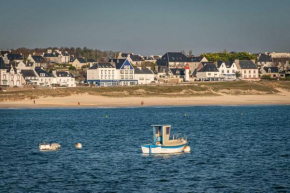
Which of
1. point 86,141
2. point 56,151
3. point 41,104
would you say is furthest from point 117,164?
point 41,104

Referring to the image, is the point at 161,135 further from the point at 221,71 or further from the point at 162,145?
the point at 221,71

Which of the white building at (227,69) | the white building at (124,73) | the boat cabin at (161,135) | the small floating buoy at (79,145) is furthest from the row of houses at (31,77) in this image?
the boat cabin at (161,135)

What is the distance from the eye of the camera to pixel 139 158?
1791 inches

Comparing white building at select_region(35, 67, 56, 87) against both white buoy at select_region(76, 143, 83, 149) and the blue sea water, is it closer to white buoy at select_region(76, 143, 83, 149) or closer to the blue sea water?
the blue sea water

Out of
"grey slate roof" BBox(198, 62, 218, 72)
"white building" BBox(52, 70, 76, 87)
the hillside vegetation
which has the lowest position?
the hillside vegetation

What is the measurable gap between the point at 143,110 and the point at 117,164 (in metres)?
61.9

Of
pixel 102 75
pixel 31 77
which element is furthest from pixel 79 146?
pixel 102 75

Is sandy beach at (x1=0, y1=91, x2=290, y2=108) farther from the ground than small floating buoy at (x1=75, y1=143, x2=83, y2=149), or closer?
farther from the ground

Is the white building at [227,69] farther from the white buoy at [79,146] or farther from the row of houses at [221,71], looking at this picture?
the white buoy at [79,146]

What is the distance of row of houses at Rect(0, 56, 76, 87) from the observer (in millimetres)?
147750

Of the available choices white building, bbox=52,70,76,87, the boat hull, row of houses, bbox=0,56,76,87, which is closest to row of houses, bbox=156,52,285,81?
white building, bbox=52,70,76,87

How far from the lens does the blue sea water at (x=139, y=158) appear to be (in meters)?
35.5

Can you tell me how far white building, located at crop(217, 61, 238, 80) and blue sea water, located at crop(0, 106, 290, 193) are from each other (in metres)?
104

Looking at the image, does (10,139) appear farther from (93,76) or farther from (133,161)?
(93,76)
